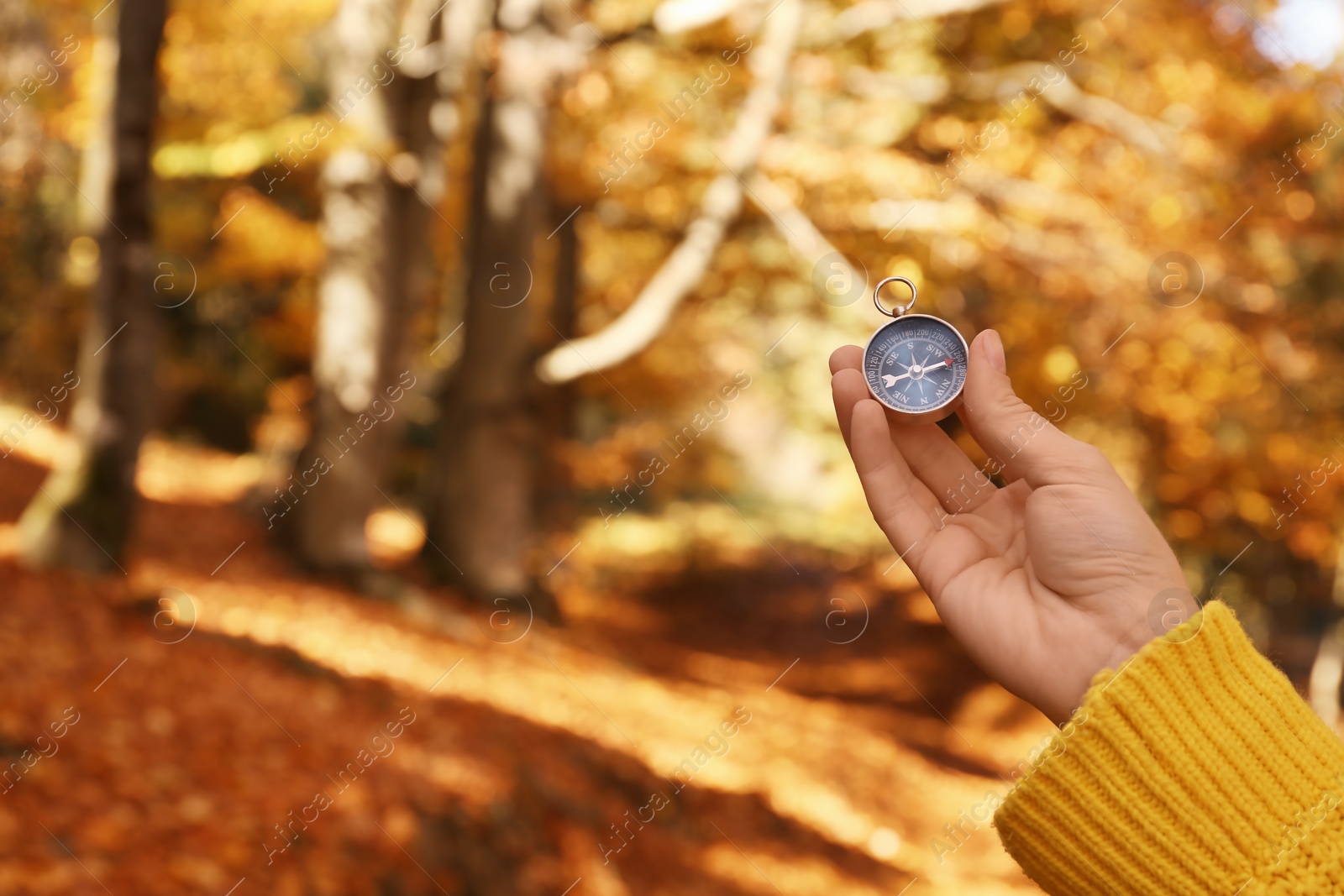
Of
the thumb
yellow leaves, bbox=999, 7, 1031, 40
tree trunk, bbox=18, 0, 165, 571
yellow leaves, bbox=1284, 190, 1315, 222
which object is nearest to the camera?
the thumb

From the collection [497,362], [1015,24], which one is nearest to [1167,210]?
[1015,24]

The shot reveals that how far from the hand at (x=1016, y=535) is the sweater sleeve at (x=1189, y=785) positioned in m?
0.20

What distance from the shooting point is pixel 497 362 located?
991 centimetres

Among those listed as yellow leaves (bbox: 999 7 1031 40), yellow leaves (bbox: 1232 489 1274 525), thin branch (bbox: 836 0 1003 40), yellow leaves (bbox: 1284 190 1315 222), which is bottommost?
yellow leaves (bbox: 1232 489 1274 525)

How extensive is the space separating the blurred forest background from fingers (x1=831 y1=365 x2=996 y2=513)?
129 inches

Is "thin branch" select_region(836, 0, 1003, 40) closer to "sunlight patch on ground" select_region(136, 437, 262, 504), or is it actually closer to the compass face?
the compass face

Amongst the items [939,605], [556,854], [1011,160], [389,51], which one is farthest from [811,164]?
[939,605]

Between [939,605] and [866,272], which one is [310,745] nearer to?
[939,605]

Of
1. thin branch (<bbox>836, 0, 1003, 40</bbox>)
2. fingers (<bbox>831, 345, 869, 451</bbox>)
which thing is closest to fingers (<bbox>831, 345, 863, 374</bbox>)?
fingers (<bbox>831, 345, 869, 451</bbox>)

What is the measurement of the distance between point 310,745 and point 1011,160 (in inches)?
368

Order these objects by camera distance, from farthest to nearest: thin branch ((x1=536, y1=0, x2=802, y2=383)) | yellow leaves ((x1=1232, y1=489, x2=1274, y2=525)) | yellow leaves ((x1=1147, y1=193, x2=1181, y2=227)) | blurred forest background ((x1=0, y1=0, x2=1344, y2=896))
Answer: yellow leaves ((x1=1232, y1=489, x2=1274, y2=525)), yellow leaves ((x1=1147, y1=193, x2=1181, y2=227)), thin branch ((x1=536, y1=0, x2=802, y2=383)), blurred forest background ((x1=0, y1=0, x2=1344, y2=896))

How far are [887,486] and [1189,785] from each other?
91cm

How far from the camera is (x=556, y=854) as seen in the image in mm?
5449

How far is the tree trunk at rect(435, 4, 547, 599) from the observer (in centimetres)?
980
